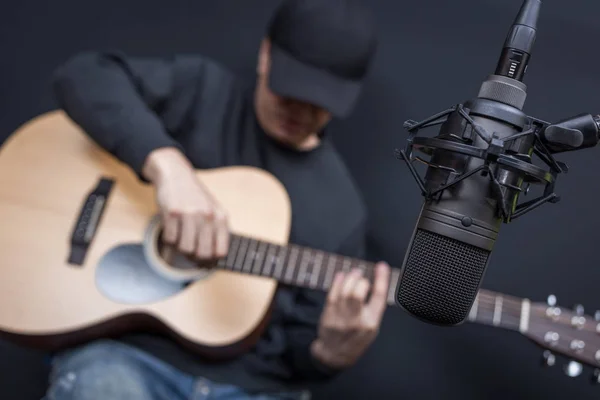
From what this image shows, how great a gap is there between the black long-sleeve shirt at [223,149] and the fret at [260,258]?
0.11 m

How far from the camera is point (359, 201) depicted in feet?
4.93

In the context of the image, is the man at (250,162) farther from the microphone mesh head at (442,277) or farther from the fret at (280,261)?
the microphone mesh head at (442,277)

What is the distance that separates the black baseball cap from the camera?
1287 millimetres

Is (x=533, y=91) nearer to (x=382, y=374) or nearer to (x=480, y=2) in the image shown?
(x=480, y=2)

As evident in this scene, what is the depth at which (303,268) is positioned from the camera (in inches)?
47.1

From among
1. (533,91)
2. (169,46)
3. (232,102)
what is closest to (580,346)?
(533,91)

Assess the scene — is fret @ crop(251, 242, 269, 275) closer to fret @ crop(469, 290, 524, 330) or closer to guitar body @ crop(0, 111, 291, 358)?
guitar body @ crop(0, 111, 291, 358)

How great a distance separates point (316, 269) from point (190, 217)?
28 cm

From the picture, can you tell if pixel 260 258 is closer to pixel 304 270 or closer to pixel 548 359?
pixel 304 270

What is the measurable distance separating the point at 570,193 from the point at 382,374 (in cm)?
66

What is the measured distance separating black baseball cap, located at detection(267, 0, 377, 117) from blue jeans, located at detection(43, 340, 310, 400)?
0.63 metres

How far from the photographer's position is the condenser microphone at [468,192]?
1.68 ft

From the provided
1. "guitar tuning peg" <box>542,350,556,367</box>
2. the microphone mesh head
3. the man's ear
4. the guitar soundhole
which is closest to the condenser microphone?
the microphone mesh head

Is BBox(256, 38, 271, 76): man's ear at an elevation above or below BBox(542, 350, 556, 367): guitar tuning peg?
above
